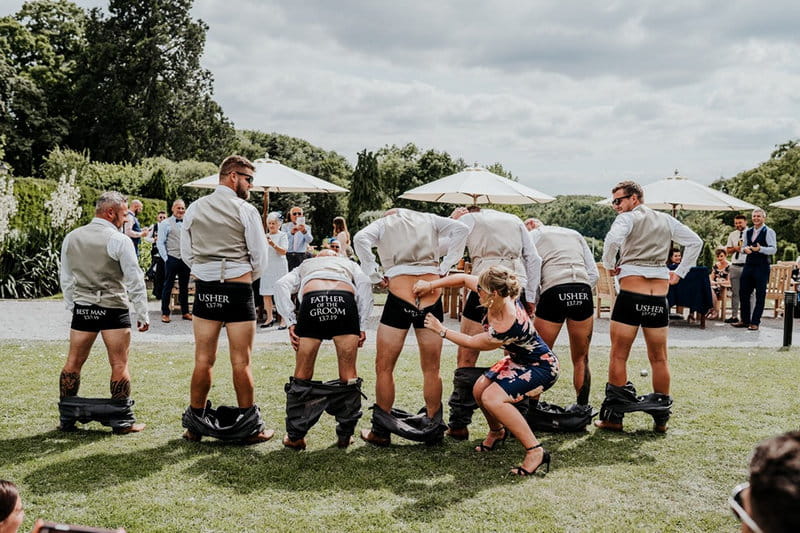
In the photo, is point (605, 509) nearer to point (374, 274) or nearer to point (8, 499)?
point (374, 274)

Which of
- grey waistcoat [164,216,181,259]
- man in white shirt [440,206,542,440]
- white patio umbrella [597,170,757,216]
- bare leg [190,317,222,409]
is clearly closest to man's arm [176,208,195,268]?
bare leg [190,317,222,409]

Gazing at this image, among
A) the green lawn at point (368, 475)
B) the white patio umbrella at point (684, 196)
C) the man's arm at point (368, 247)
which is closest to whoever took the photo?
the green lawn at point (368, 475)

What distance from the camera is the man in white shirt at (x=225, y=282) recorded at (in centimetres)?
509

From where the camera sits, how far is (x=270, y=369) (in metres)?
7.75

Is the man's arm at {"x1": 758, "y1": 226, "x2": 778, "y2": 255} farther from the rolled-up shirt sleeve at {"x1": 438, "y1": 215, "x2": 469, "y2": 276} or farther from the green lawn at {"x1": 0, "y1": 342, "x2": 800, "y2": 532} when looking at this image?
the rolled-up shirt sleeve at {"x1": 438, "y1": 215, "x2": 469, "y2": 276}

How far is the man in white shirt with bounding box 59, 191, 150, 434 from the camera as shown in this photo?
527cm

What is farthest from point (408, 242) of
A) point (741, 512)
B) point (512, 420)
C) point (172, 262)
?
point (172, 262)

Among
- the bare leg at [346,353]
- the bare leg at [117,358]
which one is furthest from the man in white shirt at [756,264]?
the bare leg at [117,358]

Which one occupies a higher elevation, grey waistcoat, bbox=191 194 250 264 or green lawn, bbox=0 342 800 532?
grey waistcoat, bbox=191 194 250 264

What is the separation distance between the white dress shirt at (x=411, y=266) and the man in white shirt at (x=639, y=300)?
4.24ft

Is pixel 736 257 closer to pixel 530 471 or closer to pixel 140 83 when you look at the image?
pixel 530 471

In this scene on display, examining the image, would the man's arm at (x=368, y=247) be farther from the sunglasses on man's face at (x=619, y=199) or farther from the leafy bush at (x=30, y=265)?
the leafy bush at (x=30, y=265)

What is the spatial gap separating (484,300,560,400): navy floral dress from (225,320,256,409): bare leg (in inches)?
71.7

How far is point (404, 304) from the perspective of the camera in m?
5.18
